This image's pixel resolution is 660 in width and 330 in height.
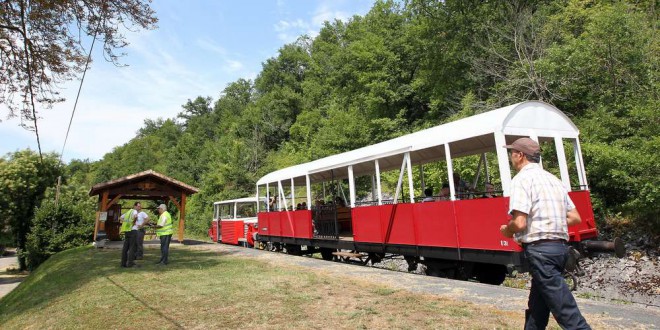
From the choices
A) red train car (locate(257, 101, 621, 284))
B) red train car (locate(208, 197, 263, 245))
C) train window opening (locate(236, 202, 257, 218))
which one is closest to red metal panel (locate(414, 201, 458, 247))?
red train car (locate(257, 101, 621, 284))

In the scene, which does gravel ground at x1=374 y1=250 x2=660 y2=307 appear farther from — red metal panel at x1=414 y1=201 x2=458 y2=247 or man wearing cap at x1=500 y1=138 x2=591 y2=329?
man wearing cap at x1=500 y1=138 x2=591 y2=329

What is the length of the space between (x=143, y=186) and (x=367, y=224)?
45.4ft

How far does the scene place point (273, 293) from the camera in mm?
6883

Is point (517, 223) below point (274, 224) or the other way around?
below

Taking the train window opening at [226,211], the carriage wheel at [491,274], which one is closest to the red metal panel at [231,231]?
the train window opening at [226,211]

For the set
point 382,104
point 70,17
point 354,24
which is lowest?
point 70,17

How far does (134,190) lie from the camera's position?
66.2ft

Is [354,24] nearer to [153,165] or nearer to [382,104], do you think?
[382,104]

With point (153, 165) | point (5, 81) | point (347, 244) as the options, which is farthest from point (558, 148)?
point (153, 165)

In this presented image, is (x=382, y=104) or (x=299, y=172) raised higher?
(x=382, y=104)

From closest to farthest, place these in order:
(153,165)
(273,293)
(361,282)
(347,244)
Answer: (273,293) → (361,282) → (347,244) → (153,165)

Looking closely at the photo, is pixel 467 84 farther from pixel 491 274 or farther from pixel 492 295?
pixel 492 295

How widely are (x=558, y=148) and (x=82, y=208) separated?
24.2 m

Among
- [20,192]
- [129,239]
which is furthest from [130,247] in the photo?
[20,192]
